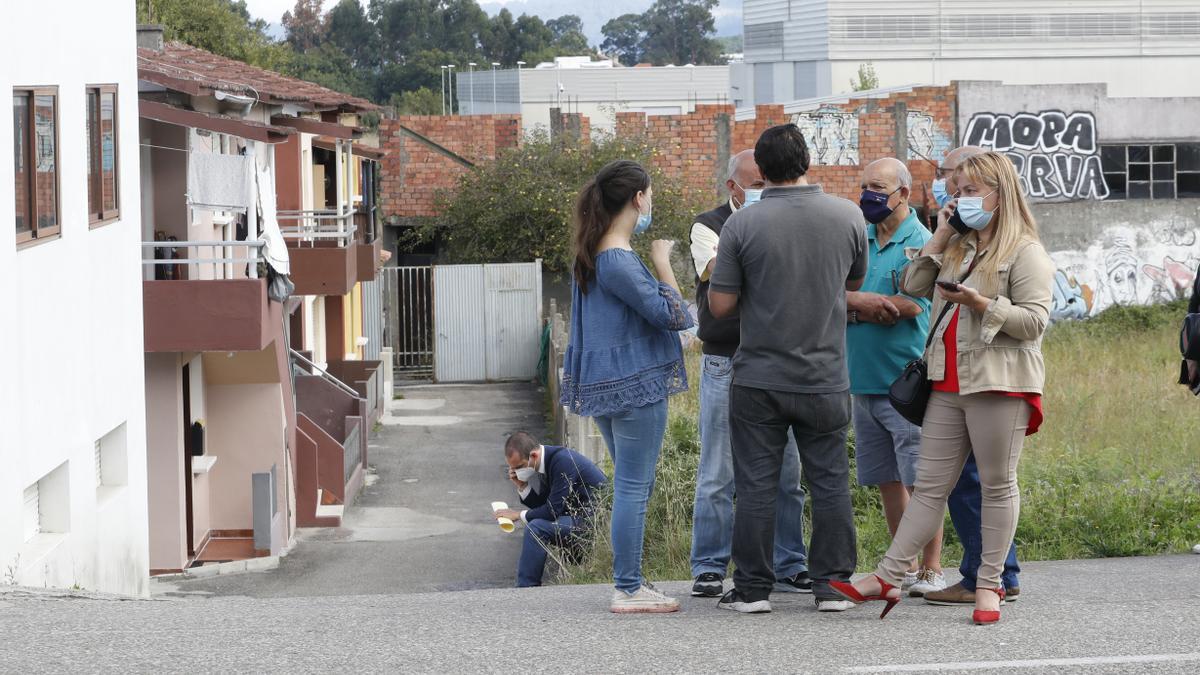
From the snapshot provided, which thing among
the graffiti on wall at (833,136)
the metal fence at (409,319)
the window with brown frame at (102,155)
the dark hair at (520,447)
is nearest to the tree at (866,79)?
the graffiti on wall at (833,136)

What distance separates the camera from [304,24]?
324 feet

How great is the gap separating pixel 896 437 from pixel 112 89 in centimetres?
878

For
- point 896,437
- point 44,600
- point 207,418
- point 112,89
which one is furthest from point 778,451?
point 207,418

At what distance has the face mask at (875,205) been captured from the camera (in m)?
6.83

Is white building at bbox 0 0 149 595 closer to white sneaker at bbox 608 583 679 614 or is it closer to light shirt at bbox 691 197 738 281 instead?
white sneaker at bbox 608 583 679 614

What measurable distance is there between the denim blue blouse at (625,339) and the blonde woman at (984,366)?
1066 mm

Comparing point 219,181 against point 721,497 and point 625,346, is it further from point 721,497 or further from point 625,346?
point 625,346

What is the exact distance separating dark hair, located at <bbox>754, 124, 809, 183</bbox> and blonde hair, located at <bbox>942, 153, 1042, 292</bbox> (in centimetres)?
63

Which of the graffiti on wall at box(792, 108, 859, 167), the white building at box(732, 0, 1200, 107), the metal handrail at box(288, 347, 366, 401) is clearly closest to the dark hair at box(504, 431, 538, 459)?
the metal handrail at box(288, 347, 366, 401)

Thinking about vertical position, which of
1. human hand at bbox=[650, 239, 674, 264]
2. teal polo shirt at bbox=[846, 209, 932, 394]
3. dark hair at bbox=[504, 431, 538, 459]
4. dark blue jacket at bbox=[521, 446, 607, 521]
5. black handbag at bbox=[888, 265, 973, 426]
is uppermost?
human hand at bbox=[650, 239, 674, 264]

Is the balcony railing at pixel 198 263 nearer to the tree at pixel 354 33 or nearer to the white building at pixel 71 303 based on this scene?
the white building at pixel 71 303

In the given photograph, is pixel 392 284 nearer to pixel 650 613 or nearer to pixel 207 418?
pixel 207 418

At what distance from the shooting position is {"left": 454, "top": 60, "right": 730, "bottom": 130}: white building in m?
61.6

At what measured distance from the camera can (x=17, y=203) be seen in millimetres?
10328
